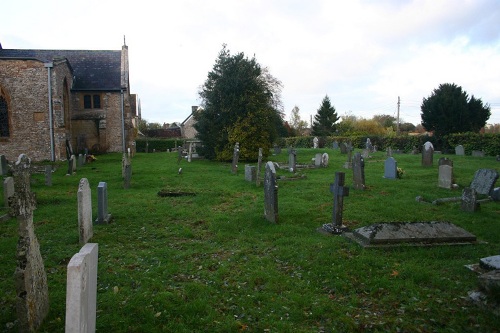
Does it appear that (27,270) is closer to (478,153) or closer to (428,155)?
(428,155)

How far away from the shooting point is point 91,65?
34969 millimetres

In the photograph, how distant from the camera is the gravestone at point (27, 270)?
150 inches

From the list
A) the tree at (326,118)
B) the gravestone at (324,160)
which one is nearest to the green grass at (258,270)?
the gravestone at (324,160)

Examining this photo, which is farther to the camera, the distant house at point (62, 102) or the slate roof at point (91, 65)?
the slate roof at point (91, 65)

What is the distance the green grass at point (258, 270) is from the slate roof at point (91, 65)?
2589 centimetres

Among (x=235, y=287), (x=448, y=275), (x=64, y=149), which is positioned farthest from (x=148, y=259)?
(x=64, y=149)

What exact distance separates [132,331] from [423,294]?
3673 millimetres

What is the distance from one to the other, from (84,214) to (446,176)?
11.5 metres

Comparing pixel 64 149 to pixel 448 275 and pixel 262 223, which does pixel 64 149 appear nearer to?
pixel 262 223

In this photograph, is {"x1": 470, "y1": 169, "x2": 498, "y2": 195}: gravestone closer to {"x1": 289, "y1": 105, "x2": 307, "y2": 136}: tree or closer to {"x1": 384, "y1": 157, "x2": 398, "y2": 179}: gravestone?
{"x1": 384, "y1": 157, "x2": 398, "y2": 179}: gravestone

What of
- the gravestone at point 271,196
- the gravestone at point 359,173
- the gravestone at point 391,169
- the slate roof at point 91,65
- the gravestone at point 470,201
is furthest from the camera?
the slate roof at point 91,65

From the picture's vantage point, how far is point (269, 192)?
858 cm

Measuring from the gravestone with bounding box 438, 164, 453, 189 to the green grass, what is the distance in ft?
7.39

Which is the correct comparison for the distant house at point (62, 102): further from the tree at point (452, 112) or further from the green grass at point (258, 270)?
the tree at point (452, 112)
